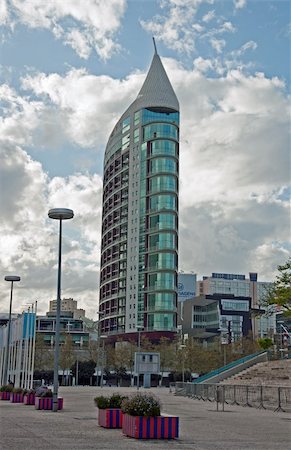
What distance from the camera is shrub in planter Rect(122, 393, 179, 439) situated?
1817cm

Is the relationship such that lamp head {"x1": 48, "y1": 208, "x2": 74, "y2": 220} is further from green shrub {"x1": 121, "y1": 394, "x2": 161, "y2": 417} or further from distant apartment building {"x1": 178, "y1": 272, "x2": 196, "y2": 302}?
distant apartment building {"x1": 178, "y1": 272, "x2": 196, "y2": 302}

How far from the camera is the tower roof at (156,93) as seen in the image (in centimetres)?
14274

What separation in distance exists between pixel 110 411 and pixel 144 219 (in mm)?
114946

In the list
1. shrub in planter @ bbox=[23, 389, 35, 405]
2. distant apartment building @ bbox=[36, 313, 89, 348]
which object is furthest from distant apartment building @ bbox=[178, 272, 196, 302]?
shrub in planter @ bbox=[23, 389, 35, 405]

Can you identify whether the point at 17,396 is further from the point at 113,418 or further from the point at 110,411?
the point at 113,418

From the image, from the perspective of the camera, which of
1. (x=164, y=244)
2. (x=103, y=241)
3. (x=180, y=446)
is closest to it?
(x=180, y=446)

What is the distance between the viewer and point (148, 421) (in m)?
18.2

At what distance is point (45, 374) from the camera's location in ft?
333

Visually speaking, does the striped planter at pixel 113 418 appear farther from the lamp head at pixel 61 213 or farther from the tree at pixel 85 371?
the tree at pixel 85 371

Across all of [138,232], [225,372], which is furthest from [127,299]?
[225,372]

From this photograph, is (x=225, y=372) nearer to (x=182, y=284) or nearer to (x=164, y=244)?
(x=164, y=244)

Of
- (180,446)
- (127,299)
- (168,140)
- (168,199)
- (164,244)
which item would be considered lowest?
(180,446)

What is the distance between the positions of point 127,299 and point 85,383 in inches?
1267

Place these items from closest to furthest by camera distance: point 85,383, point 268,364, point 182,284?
point 268,364 → point 85,383 → point 182,284
